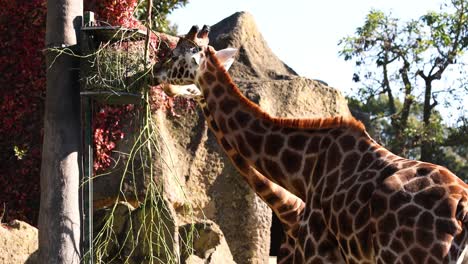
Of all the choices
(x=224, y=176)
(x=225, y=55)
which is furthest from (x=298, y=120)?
(x=224, y=176)

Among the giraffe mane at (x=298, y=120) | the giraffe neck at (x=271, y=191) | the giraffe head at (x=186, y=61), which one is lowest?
the giraffe neck at (x=271, y=191)

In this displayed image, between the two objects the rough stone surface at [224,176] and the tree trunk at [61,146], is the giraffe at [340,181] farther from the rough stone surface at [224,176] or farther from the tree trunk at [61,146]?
the rough stone surface at [224,176]

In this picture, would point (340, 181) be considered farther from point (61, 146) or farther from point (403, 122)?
Result: point (403, 122)

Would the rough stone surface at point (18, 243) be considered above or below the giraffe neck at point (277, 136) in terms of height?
below

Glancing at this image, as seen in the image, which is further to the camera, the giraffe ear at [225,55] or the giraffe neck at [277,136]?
the giraffe ear at [225,55]

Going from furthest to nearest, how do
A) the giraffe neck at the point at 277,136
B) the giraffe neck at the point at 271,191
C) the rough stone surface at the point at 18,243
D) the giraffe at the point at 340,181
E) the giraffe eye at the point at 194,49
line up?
the rough stone surface at the point at 18,243 → the giraffe neck at the point at 271,191 → the giraffe eye at the point at 194,49 → the giraffe neck at the point at 277,136 → the giraffe at the point at 340,181

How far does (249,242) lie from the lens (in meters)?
11.0

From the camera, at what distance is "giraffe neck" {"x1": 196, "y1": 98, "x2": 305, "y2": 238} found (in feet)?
26.2

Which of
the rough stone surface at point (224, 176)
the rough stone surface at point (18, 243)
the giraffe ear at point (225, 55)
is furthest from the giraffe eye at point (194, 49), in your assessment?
the rough stone surface at point (224, 176)

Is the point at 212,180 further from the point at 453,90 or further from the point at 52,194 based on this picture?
the point at 453,90

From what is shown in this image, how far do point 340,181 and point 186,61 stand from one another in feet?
6.17

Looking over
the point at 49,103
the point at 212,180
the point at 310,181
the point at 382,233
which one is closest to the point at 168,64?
the point at 49,103

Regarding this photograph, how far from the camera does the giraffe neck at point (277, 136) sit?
7.07 meters

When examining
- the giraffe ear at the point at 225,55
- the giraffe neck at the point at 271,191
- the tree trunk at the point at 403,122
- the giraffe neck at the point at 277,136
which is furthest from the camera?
the tree trunk at the point at 403,122
